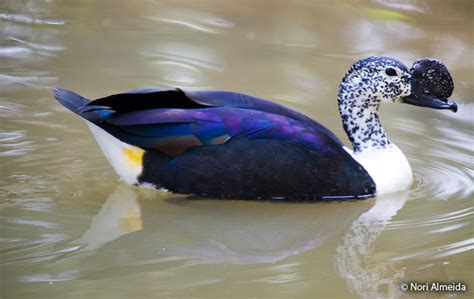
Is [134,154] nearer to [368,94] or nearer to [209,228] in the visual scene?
[209,228]

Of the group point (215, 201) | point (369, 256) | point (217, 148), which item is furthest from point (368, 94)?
point (369, 256)

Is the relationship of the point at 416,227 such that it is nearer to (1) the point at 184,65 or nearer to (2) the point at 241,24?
(1) the point at 184,65

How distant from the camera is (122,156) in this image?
609 cm

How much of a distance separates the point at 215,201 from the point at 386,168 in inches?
41.5

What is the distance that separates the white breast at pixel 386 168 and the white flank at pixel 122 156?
127 cm

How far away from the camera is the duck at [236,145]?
5.96 metres

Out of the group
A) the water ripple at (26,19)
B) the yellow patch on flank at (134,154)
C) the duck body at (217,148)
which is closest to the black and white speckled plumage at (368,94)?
the duck body at (217,148)

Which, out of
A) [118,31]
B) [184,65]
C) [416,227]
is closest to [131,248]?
[416,227]

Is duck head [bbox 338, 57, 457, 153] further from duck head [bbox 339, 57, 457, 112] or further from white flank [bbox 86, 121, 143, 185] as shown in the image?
white flank [bbox 86, 121, 143, 185]

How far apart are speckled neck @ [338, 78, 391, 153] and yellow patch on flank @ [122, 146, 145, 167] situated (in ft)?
4.13

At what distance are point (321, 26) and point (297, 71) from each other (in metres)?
1.22

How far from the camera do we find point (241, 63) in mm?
8422

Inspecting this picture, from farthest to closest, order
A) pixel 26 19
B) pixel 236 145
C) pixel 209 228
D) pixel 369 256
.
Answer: pixel 26 19 < pixel 236 145 < pixel 209 228 < pixel 369 256

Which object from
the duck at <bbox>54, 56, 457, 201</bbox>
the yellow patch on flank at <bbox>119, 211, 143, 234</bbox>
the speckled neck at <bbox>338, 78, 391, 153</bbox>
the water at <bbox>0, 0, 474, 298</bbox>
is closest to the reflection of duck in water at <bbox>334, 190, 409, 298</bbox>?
the water at <bbox>0, 0, 474, 298</bbox>
